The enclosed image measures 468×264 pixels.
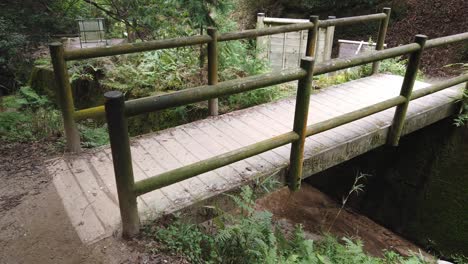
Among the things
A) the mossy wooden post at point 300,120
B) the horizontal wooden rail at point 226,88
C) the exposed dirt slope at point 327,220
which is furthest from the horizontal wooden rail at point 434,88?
the exposed dirt slope at point 327,220

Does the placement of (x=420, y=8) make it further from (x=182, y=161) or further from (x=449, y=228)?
(x=182, y=161)

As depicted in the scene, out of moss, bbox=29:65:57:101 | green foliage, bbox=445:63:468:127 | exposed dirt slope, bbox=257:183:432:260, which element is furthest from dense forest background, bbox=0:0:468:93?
green foliage, bbox=445:63:468:127

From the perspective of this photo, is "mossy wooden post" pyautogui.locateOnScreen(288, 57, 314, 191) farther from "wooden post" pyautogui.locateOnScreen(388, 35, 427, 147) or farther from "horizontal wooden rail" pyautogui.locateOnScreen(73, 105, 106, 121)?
"horizontal wooden rail" pyautogui.locateOnScreen(73, 105, 106, 121)

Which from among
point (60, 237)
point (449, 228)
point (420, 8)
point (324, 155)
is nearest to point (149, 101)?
point (60, 237)

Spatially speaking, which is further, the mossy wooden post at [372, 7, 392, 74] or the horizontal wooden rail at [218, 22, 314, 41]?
the mossy wooden post at [372, 7, 392, 74]

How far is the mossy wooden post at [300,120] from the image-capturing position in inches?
122

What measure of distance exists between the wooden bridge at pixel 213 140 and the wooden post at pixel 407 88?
1 centimetres

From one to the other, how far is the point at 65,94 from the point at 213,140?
1.68 meters

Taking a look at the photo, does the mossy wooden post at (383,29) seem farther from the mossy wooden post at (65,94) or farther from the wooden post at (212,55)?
the mossy wooden post at (65,94)

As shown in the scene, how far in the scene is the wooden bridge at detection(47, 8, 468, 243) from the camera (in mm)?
2588

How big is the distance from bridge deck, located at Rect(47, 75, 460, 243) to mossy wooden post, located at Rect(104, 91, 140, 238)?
11.3 inches

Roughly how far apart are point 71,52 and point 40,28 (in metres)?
6.16

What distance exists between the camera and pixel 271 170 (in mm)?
3633

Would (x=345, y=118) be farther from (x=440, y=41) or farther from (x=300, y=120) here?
(x=440, y=41)
